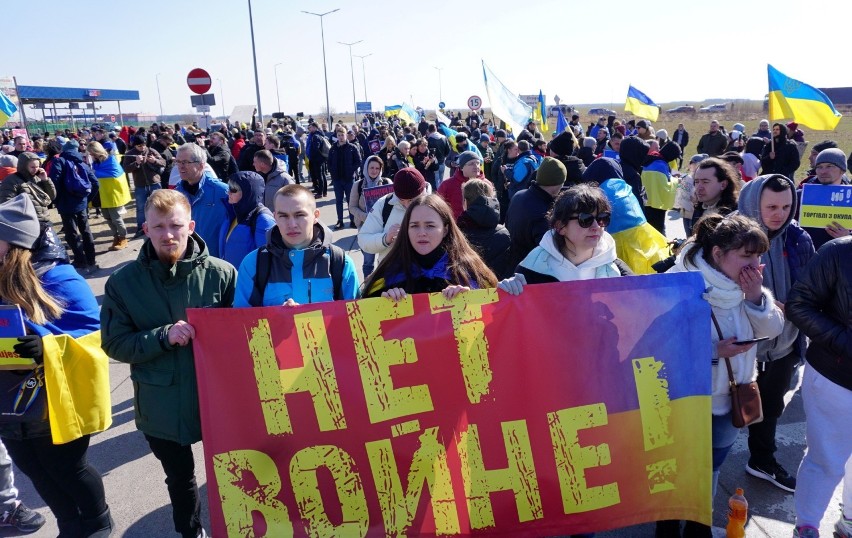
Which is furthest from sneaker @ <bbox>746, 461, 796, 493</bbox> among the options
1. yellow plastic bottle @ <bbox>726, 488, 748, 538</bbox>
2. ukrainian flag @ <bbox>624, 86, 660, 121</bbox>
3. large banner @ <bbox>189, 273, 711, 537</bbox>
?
ukrainian flag @ <bbox>624, 86, 660, 121</bbox>

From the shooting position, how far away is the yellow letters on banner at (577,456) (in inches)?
109

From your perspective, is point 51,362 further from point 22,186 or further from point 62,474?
point 22,186

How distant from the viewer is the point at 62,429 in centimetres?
276

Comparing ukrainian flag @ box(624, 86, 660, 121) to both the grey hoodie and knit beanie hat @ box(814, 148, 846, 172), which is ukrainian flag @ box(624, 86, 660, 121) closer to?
knit beanie hat @ box(814, 148, 846, 172)

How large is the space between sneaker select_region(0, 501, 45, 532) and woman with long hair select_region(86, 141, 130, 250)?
7.67 meters

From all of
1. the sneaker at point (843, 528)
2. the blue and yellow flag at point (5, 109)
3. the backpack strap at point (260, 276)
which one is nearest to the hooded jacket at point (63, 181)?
the blue and yellow flag at point (5, 109)

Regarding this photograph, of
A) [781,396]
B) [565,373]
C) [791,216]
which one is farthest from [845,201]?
[565,373]

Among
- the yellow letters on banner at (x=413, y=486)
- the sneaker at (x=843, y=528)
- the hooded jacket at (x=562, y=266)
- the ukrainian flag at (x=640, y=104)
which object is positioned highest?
the ukrainian flag at (x=640, y=104)

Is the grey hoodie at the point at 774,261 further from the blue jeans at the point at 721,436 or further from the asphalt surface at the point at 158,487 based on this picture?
the asphalt surface at the point at 158,487

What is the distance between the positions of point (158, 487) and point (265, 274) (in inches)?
72.6

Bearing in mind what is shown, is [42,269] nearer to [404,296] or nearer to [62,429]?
[62,429]

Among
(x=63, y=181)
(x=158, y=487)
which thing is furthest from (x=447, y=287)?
(x=63, y=181)

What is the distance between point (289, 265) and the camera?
297 centimetres

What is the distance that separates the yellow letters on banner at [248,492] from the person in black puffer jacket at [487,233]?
210 centimetres
